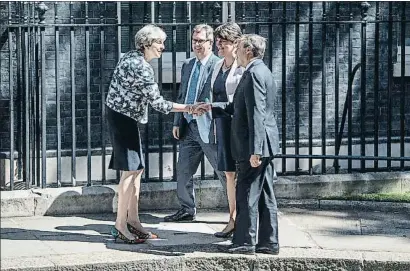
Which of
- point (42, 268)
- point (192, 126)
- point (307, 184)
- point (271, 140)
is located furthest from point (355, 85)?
point (42, 268)

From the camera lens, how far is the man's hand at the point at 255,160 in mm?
8398

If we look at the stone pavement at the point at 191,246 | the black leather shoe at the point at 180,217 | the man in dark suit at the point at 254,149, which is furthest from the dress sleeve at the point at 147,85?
the black leather shoe at the point at 180,217

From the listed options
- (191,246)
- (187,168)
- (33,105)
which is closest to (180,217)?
(187,168)

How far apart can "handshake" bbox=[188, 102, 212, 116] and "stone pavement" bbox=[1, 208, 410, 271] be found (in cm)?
105

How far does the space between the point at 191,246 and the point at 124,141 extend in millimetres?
1006

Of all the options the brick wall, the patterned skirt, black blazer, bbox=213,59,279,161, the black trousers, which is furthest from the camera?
the brick wall

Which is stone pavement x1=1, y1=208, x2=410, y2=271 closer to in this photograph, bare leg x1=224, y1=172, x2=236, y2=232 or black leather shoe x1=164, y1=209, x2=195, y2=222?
black leather shoe x1=164, y1=209, x2=195, y2=222

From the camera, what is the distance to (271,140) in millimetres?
8492

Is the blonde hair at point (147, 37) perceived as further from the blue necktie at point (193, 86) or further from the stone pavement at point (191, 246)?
the stone pavement at point (191, 246)

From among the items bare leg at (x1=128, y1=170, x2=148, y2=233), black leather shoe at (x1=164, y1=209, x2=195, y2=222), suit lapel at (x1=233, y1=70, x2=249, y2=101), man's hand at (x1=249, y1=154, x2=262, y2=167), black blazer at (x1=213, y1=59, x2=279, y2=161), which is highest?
suit lapel at (x1=233, y1=70, x2=249, y2=101)

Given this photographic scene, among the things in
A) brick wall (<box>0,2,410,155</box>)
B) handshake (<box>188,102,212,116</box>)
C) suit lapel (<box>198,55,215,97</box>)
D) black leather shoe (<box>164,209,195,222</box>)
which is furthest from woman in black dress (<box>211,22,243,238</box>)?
brick wall (<box>0,2,410,155</box>)

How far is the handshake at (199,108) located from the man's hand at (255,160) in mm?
774

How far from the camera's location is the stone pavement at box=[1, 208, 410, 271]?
8430 mm

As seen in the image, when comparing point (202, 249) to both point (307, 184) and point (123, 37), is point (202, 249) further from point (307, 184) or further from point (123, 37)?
point (123, 37)
